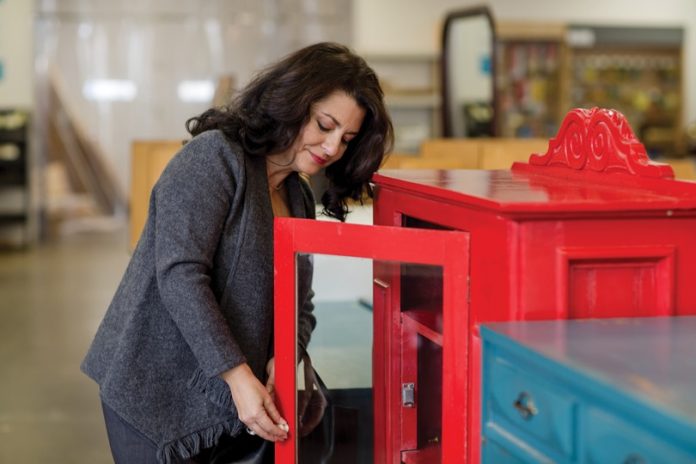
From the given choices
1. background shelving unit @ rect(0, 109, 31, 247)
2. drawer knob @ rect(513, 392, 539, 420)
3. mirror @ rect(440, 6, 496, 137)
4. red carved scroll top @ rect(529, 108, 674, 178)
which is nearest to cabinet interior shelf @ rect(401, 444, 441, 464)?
drawer knob @ rect(513, 392, 539, 420)

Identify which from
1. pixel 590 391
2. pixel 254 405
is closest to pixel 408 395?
pixel 254 405

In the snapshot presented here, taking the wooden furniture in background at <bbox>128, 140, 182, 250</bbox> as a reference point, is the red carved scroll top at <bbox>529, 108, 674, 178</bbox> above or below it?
above

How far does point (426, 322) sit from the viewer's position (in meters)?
2.03

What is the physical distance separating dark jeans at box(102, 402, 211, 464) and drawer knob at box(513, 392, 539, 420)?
929 millimetres

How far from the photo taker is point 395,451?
217cm

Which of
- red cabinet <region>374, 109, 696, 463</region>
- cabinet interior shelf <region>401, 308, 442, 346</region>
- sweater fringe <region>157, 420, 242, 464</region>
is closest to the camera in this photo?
red cabinet <region>374, 109, 696, 463</region>

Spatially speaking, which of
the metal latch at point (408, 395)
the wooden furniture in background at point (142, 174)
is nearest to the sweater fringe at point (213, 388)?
the metal latch at point (408, 395)

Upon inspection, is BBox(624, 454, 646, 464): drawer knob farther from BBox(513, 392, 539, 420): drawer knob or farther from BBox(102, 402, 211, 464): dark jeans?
BBox(102, 402, 211, 464): dark jeans

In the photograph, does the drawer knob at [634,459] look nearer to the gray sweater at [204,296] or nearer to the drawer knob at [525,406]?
the drawer knob at [525,406]

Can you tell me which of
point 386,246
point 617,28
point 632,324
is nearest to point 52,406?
point 386,246

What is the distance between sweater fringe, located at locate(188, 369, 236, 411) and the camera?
2154 mm

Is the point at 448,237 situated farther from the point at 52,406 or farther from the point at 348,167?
the point at 52,406

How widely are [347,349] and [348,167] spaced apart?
44 cm

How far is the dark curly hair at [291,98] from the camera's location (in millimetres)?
2213
